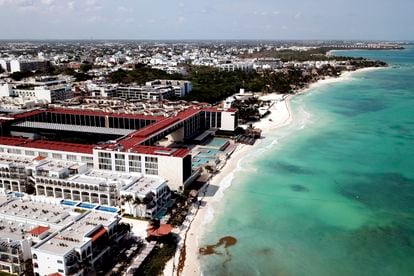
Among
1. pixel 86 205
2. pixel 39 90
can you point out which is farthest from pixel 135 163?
pixel 39 90

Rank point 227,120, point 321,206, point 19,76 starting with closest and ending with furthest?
point 321,206, point 227,120, point 19,76

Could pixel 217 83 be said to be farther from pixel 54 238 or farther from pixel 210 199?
pixel 54 238

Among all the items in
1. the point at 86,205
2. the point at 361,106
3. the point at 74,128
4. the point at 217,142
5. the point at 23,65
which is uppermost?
the point at 23,65

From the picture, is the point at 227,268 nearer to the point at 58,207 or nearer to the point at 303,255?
the point at 303,255

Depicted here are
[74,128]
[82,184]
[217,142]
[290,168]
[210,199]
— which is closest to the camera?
[82,184]

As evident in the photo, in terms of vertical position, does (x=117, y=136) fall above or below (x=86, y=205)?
above

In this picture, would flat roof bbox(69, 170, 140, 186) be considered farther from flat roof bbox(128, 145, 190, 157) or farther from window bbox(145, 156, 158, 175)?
flat roof bbox(128, 145, 190, 157)

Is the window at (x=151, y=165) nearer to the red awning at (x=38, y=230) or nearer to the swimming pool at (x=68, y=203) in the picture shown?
the swimming pool at (x=68, y=203)
